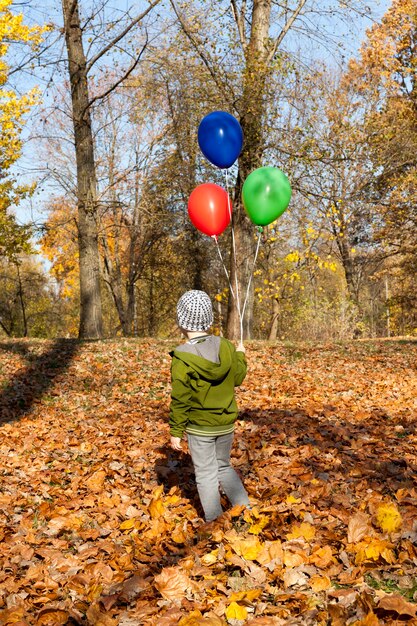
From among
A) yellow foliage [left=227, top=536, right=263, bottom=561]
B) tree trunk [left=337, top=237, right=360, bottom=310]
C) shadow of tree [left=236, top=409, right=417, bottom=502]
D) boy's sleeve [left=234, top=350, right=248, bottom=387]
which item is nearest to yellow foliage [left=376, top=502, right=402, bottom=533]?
shadow of tree [left=236, top=409, right=417, bottom=502]

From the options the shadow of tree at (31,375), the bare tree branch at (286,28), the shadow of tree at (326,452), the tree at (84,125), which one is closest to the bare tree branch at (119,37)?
the tree at (84,125)

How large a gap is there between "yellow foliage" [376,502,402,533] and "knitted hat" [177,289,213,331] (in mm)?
1785

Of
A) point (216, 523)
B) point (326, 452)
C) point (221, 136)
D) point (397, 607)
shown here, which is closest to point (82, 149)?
point (221, 136)

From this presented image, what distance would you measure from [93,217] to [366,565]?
11899 mm

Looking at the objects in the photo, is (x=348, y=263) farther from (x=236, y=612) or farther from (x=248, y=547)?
(x=236, y=612)

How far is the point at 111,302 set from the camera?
128 ft

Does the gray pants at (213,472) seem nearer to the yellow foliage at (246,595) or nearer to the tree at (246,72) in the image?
the yellow foliage at (246,595)

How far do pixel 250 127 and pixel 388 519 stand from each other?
11.8 meters

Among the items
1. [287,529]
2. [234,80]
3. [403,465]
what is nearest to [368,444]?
[403,465]

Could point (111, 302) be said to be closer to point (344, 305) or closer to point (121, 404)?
point (344, 305)

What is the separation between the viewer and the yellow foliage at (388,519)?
12.0 ft

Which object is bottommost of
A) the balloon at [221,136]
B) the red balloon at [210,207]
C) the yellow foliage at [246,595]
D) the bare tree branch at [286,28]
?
the yellow foliage at [246,595]

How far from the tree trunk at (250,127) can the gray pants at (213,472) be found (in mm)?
9997

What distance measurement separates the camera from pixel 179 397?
3918 millimetres
